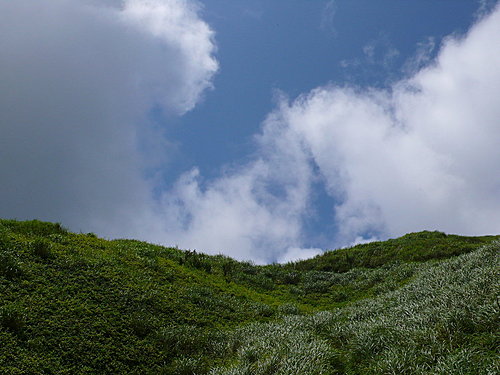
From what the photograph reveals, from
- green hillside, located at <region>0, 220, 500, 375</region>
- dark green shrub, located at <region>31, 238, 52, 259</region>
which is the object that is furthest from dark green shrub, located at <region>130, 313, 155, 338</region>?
dark green shrub, located at <region>31, 238, 52, 259</region>

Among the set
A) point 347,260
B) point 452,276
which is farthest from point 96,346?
point 347,260

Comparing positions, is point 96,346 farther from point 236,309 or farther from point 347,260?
point 347,260

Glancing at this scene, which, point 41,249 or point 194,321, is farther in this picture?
point 41,249

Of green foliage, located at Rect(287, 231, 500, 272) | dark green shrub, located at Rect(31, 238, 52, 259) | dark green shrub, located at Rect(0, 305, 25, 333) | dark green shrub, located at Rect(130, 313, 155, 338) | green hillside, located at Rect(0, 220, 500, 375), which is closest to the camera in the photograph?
green hillside, located at Rect(0, 220, 500, 375)

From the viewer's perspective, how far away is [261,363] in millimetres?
8273

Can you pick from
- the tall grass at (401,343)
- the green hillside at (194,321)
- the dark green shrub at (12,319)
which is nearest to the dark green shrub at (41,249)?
the green hillside at (194,321)

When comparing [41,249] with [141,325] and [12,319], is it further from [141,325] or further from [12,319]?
[141,325]

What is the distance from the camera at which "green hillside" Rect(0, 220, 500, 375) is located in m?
7.55

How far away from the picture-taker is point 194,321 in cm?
1264

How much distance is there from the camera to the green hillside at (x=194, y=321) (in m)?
7.55

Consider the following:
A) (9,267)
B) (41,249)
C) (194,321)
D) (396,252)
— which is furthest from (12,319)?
(396,252)

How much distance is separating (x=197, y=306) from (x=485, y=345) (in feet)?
32.2

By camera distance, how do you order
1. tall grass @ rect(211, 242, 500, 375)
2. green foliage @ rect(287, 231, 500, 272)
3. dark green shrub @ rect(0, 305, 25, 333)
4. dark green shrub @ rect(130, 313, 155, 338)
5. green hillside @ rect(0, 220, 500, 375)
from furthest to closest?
1. green foliage @ rect(287, 231, 500, 272)
2. dark green shrub @ rect(130, 313, 155, 338)
3. dark green shrub @ rect(0, 305, 25, 333)
4. green hillside @ rect(0, 220, 500, 375)
5. tall grass @ rect(211, 242, 500, 375)

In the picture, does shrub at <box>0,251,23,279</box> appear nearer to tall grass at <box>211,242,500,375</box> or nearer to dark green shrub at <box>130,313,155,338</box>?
dark green shrub at <box>130,313,155,338</box>
